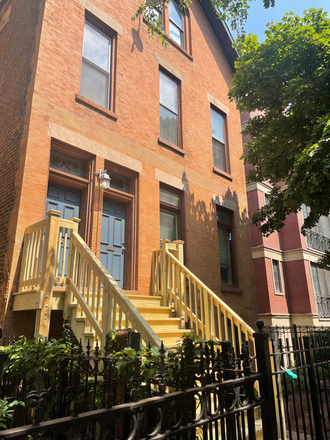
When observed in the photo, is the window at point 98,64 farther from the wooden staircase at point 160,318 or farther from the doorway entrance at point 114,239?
the wooden staircase at point 160,318

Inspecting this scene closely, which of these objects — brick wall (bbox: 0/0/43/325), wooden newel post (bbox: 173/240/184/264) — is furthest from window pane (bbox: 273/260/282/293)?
brick wall (bbox: 0/0/43/325)

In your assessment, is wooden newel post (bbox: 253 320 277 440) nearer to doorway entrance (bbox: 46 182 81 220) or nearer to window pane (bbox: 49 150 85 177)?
doorway entrance (bbox: 46 182 81 220)

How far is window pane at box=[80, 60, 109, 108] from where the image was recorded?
8.29m

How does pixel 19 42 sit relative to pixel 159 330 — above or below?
above

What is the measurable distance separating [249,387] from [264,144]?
9208 mm

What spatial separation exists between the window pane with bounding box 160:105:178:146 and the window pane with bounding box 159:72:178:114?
0.74ft

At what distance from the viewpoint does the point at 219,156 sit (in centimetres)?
1244

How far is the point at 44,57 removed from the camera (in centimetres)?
728

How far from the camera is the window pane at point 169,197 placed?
Result: 957cm

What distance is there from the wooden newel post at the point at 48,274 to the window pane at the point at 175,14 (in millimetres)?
9702

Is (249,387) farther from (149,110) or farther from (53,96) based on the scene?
(149,110)

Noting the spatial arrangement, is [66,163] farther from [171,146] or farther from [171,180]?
[171,146]

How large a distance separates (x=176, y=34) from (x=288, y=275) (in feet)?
45.4

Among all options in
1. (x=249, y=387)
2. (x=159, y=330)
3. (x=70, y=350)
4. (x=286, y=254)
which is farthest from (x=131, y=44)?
(x=286, y=254)
